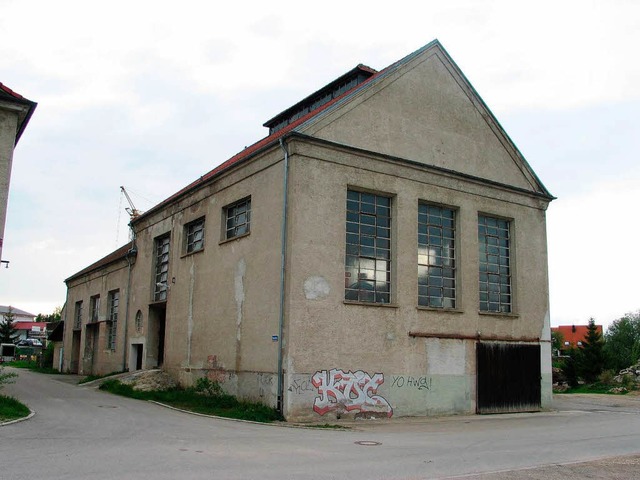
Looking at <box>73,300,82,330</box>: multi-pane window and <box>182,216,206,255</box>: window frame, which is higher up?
<box>182,216,206,255</box>: window frame

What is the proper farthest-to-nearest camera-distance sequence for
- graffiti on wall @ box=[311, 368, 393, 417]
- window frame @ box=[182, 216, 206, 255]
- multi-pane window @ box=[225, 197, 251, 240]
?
window frame @ box=[182, 216, 206, 255] < multi-pane window @ box=[225, 197, 251, 240] < graffiti on wall @ box=[311, 368, 393, 417]

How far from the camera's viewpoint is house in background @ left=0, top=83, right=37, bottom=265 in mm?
16656

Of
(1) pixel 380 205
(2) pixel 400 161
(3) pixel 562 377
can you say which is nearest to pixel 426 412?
(1) pixel 380 205

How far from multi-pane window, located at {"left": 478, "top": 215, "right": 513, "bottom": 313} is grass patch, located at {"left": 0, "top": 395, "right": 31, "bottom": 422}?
50.9ft

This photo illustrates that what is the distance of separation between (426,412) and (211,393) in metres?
7.26

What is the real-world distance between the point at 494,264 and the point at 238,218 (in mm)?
9916

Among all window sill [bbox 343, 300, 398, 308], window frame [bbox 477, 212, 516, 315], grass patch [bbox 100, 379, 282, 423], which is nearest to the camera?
grass patch [bbox 100, 379, 282, 423]

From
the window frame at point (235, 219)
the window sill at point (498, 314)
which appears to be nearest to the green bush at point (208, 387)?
the window frame at point (235, 219)

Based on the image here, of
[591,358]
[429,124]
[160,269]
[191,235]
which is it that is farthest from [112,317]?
[591,358]

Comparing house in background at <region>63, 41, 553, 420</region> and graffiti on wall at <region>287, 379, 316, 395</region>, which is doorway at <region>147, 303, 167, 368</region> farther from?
graffiti on wall at <region>287, 379, 316, 395</region>

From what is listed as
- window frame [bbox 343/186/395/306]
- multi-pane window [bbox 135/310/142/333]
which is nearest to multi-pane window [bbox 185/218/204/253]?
multi-pane window [bbox 135/310/142/333]

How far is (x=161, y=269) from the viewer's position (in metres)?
28.2

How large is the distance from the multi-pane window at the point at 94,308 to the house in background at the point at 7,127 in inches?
882

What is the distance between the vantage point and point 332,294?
61.8ft
